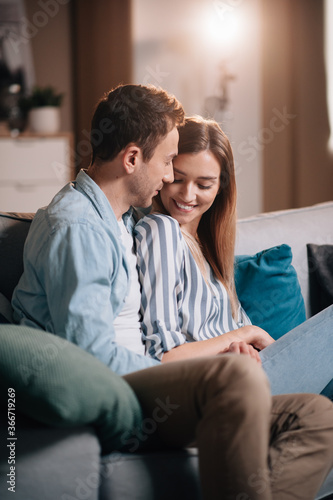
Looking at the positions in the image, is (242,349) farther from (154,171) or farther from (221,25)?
(221,25)

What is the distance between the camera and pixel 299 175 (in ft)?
14.5

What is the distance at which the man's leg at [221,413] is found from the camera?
0.97 metres

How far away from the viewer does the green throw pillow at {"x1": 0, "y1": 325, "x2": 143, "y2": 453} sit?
947 millimetres

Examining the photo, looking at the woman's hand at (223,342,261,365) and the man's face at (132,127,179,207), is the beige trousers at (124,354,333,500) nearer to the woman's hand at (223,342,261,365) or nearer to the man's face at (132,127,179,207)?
the woman's hand at (223,342,261,365)

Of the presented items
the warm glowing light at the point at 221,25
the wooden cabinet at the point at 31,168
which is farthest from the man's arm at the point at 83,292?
the warm glowing light at the point at 221,25

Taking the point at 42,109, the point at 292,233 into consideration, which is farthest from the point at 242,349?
the point at 42,109

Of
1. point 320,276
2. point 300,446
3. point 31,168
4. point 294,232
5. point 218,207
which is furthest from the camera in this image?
point 31,168

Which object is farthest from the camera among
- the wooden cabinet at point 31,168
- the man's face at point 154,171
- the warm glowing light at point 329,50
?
the warm glowing light at point 329,50

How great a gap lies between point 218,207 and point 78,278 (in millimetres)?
687

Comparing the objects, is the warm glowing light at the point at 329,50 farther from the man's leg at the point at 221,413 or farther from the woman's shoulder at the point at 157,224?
the man's leg at the point at 221,413

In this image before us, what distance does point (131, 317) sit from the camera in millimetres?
1381

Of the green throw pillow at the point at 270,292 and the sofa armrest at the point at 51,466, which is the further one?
the green throw pillow at the point at 270,292

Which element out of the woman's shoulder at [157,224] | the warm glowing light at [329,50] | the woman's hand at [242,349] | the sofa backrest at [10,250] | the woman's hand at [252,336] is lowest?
the woman's hand at [252,336]

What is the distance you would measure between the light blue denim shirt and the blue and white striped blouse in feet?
0.32
